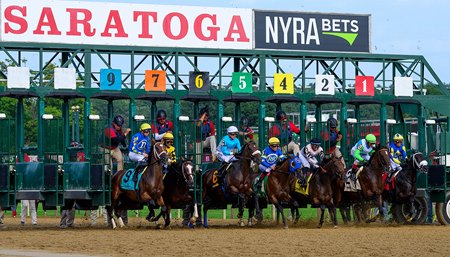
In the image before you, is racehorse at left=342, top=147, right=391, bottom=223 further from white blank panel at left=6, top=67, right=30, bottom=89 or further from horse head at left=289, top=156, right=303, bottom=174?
white blank panel at left=6, top=67, right=30, bottom=89

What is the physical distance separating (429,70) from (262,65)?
226 inches

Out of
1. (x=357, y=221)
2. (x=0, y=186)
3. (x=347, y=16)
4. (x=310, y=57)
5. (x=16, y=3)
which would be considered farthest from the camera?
(x=347, y=16)

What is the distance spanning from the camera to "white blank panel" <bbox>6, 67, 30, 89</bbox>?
3284 cm

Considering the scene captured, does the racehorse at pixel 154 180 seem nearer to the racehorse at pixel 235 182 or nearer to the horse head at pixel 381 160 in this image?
the racehorse at pixel 235 182

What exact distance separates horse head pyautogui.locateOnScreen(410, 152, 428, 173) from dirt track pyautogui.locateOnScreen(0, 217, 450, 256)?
1.47 m

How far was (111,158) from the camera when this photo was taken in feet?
94.7

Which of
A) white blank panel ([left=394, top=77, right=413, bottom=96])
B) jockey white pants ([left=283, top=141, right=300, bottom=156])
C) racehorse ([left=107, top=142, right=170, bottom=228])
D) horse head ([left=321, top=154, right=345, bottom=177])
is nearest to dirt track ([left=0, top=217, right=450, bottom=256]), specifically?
racehorse ([left=107, top=142, right=170, bottom=228])

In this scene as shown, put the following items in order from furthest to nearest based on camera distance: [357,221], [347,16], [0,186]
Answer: [347,16]
[357,221]
[0,186]

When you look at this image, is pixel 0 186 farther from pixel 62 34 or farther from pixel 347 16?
pixel 347 16

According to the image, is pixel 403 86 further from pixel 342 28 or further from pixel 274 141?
pixel 274 141

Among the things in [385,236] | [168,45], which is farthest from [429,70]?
[385,236]

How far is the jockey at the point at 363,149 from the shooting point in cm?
2998

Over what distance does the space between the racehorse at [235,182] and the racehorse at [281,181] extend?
48 centimetres

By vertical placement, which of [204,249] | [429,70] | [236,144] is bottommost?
[204,249]
